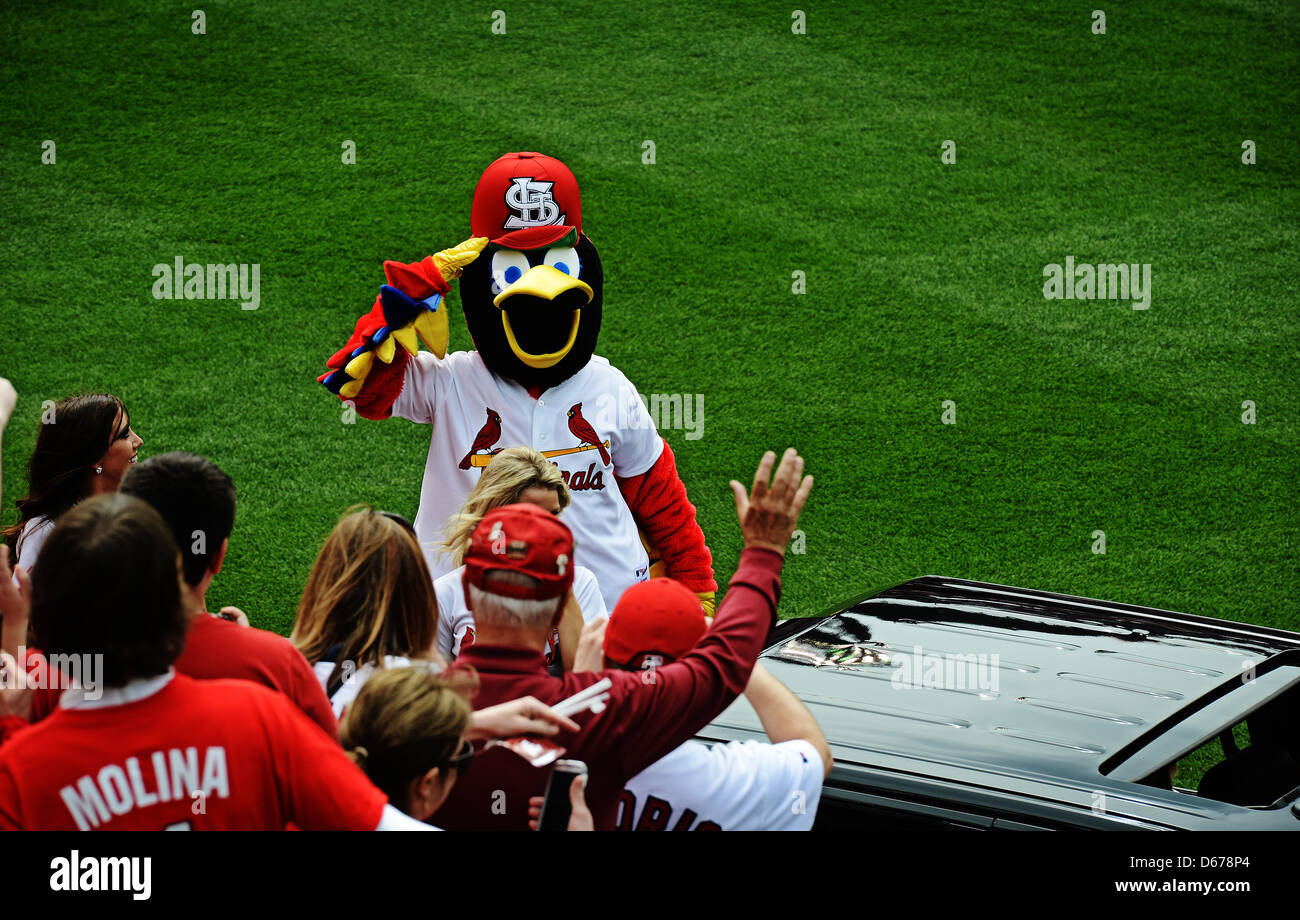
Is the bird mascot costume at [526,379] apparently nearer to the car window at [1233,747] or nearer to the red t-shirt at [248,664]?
the red t-shirt at [248,664]

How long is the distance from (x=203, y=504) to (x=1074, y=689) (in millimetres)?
2143

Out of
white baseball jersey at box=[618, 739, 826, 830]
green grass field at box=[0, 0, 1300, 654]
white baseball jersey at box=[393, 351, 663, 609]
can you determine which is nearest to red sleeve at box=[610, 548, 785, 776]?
white baseball jersey at box=[618, 739, 826, 830]

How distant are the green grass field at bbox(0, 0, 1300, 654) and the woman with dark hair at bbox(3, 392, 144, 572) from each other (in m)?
1.93

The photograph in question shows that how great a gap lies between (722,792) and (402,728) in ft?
2.40

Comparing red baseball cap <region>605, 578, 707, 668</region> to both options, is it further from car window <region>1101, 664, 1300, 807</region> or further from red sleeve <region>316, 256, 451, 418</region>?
red sleeve <region>316, 256, 451, 418</region>

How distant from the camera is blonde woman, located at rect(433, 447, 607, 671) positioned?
3.43m

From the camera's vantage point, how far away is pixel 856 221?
28.6 ft

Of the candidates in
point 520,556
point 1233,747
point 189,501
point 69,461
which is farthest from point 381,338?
point 1233,747

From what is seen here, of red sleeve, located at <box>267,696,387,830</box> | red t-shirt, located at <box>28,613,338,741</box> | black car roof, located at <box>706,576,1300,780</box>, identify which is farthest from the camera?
Answer: black car roof, located at <box>706,576,1300,780</box>

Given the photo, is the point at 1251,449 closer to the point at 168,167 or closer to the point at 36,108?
the point at 168,167

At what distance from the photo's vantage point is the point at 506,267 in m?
3.96

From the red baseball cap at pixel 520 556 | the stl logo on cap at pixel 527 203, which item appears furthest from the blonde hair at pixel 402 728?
the stl logo on cap at pixel 527 203

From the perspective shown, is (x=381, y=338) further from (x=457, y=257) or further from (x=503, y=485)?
(x=503, y=485)
